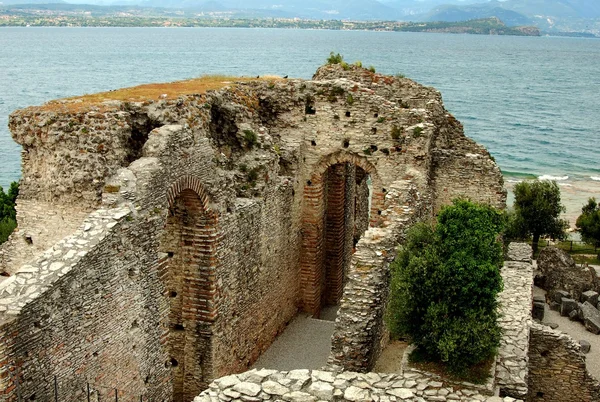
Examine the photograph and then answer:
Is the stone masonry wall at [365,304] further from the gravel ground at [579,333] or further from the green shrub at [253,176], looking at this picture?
the gravel ground at [579,333]

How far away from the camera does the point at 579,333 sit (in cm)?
2016

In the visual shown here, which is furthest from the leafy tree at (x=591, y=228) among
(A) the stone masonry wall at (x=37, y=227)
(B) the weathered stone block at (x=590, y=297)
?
(A) the stone masonry wall at (x=37, y=227)

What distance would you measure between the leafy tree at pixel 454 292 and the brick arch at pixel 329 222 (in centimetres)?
570

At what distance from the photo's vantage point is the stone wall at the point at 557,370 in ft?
47.6

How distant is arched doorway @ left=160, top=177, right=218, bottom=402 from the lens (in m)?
13.0

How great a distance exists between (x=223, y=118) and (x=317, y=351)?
5.66 m

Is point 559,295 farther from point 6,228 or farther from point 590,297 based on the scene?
point 6,228

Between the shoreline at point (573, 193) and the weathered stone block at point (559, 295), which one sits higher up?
the weathered stone block at point (559, 295)

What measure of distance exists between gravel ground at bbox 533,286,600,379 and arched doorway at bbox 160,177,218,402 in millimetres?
10559

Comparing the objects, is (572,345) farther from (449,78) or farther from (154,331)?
(449,78)

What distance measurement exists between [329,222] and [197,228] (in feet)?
22.3

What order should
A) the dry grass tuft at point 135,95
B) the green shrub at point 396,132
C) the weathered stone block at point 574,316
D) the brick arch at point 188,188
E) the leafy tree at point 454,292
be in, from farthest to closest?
the weathered stone block at point 574,316 → the green shrub at point 396,132 → the dry grass tuft at point 135,95 → the brick arch at point 188,188 → the leafy tree at point 454,292

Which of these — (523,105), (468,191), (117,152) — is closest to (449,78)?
(523,105)

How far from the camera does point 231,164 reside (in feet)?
48.9
